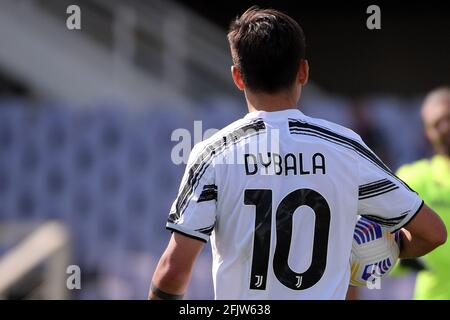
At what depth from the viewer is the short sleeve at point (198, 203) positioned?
242cm

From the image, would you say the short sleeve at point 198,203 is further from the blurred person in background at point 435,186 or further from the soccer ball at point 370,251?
the blurred person in background at point 435,186

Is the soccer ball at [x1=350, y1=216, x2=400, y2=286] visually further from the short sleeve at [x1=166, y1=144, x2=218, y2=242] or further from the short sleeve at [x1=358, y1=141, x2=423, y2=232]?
the short sleeve at [x1=166, y1=144, x2=218, y2=242]

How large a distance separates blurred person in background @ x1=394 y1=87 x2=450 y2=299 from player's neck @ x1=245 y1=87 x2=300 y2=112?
182cm

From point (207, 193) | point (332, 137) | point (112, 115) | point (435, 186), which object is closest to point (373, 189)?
point (332, 137)

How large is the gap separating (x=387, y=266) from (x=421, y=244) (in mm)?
147

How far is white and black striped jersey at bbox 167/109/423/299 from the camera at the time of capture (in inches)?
95.5

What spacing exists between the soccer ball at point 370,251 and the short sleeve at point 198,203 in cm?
44

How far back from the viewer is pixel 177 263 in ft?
8.01

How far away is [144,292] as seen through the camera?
725 centimetres

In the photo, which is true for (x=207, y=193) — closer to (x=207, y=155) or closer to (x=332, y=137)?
(x=207, y=155)

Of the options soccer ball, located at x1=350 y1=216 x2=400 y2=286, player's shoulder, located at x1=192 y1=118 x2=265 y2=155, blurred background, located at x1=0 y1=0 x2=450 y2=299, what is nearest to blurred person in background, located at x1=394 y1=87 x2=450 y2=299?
soccer ball, located at x1=350 y1=216 x2=400 y2=286

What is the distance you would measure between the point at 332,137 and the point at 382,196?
203mm

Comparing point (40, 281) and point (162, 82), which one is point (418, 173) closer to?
point (40, 281)
